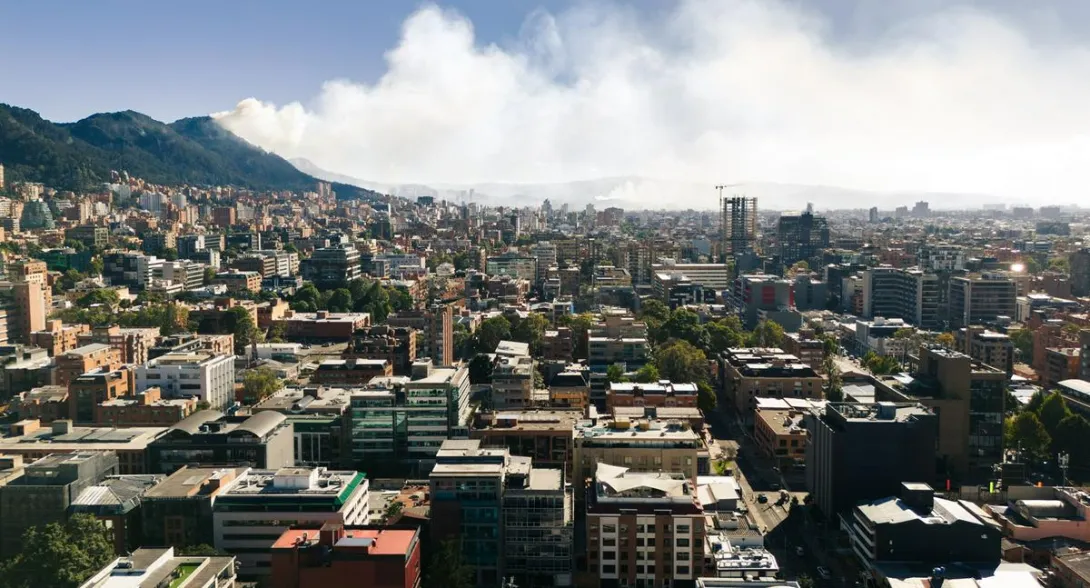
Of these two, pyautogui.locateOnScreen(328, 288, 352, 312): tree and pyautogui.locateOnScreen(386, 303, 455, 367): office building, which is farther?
pyautogui.locateOnScreen(328, 288, 352, 312): tree

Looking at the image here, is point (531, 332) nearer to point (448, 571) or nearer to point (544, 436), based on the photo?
point (544, 436)

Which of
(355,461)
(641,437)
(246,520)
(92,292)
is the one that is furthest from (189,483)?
(92,292)

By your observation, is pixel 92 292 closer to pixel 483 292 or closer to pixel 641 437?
pixel 483 292

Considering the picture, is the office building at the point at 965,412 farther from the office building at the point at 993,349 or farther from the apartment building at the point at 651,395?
the office building at the point at 993,349

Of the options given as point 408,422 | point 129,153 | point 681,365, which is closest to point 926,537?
point 408,422

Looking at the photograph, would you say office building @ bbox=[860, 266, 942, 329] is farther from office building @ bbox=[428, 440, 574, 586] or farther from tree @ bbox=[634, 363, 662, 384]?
office building @ bbox=[428, 440, 574, 586]

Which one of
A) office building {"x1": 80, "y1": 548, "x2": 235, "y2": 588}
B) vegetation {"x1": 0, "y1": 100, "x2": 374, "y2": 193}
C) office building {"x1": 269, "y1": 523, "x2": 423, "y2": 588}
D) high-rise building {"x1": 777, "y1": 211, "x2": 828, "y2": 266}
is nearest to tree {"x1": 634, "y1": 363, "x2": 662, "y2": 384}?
office building {"x1": 269, "y1": 523, "x2": 423, "y2": 588}
